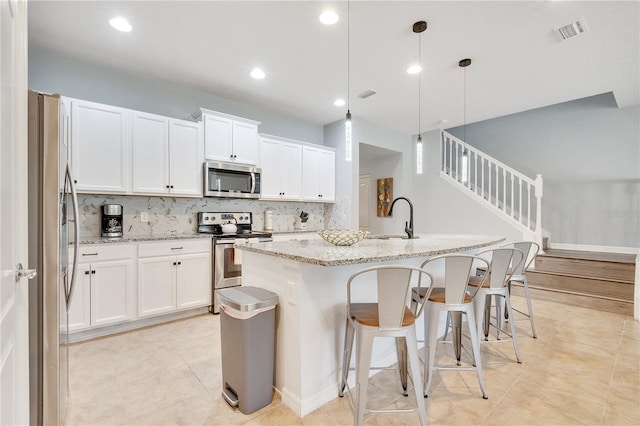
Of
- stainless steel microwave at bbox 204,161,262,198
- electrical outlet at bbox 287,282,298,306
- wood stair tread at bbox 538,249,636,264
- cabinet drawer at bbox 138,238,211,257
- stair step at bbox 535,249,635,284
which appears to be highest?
stainless steel microwave at bbox 204,161,262,198

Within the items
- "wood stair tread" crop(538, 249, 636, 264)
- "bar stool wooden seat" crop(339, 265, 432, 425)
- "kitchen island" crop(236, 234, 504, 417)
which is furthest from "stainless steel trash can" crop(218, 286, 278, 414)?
"wood stair tread" crop(538, 249, 636, 264)

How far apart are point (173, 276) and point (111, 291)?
0.57 metres

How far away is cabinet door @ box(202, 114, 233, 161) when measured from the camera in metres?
3.87

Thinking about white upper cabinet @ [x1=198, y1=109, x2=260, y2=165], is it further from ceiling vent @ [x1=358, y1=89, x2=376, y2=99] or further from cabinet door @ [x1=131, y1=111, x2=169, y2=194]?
ceiling vent @ [x1=358, y1=89, x2=376, y2=99]

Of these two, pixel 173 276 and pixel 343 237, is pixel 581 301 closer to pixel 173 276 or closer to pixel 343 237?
pixel 343 237

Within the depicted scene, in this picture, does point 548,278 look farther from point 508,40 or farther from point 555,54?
point 508,40

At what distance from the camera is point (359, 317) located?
1.72m

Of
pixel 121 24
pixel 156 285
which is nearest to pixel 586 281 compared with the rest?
pixel 156 285

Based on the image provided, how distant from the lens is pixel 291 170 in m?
4.83

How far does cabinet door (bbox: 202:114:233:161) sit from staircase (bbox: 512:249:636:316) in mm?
4517

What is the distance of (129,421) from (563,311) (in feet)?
14.7
